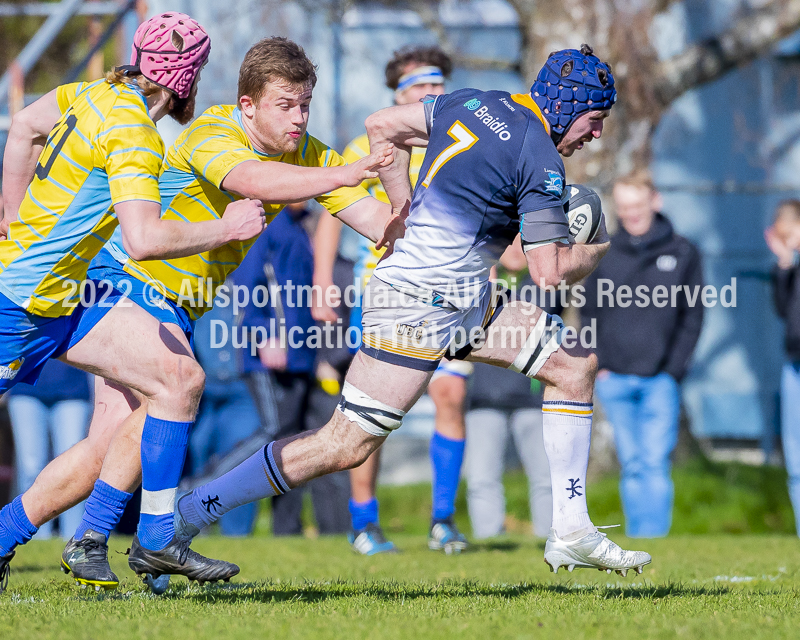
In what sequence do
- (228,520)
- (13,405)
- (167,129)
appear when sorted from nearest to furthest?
(13,405) → (228,520) → (167,129)

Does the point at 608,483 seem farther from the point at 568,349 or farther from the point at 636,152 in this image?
the point at 568,349

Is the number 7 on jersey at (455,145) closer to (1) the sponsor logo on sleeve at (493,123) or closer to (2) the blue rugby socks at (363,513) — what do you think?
(1) the sponsor logo on sleeve at (493,123)

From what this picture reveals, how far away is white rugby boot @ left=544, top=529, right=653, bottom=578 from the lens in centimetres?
419

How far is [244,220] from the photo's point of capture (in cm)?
402

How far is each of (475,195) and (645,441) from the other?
431cm

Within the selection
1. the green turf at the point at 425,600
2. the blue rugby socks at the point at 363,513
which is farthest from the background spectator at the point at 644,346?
the blue rugby socks at the point at 363,513

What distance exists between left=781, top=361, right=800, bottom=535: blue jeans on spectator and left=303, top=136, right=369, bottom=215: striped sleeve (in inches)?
175

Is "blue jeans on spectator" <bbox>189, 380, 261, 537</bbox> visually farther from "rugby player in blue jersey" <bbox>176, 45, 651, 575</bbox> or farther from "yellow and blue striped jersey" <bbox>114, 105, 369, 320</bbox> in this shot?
"rugby player in blue jersey" <bbox>176, 45, 651, 575</bbox>

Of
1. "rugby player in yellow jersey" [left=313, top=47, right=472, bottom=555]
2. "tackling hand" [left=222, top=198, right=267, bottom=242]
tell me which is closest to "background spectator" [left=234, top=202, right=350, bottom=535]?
"rugby player in yellow jersey" [left=313, top=47, right=472, bottom=555]

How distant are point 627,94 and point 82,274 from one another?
24.1ft

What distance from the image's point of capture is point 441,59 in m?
6.92

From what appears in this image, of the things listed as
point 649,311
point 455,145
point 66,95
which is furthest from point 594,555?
point 649,311

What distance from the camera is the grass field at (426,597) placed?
3.52 metres

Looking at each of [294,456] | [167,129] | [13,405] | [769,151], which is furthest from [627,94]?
[294,456]
